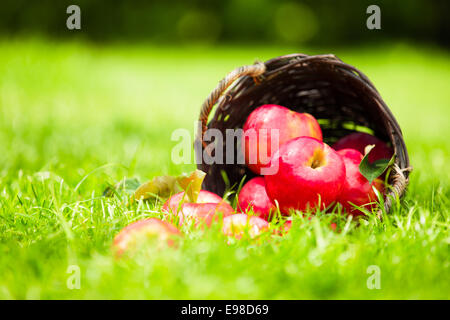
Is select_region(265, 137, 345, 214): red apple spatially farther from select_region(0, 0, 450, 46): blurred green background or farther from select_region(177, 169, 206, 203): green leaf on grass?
select_region(0, 0, 450, 46): blurred green background

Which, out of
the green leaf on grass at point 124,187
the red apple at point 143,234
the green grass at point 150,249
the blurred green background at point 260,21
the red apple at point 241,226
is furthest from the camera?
the blurred green background at point 260,21

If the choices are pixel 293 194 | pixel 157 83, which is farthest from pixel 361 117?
pixel 157 83

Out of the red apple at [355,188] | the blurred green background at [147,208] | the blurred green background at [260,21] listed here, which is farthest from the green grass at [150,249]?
the blurred green background at [260,21]

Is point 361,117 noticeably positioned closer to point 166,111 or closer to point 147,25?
point 166,111

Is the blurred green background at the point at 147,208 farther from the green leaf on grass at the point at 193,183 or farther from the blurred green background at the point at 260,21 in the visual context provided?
the blurred green background at the point at 260,21

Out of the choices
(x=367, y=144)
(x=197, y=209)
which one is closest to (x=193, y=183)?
(x=197, y=209)

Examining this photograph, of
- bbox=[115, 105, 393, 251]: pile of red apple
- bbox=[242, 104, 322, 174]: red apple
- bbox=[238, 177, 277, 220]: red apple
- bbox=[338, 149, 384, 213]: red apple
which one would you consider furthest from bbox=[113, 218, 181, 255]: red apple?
bbox=[338, 149, 384, 213]: red apple
